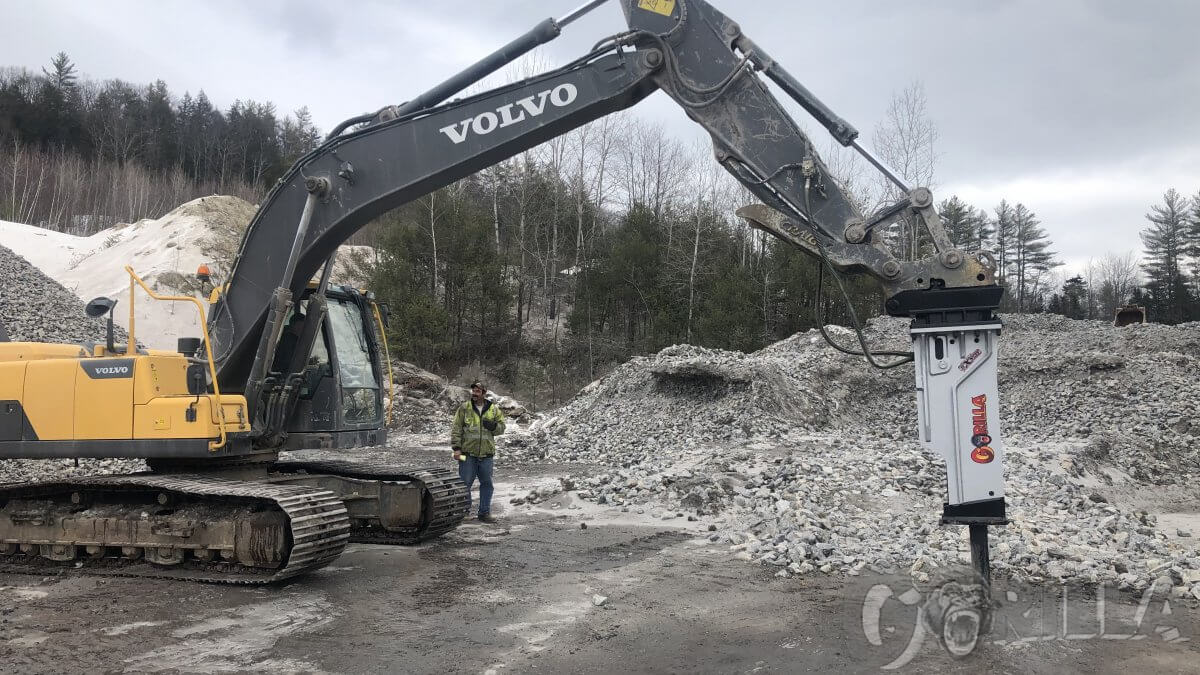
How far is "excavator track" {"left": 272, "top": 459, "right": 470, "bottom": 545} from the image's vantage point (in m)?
7.89

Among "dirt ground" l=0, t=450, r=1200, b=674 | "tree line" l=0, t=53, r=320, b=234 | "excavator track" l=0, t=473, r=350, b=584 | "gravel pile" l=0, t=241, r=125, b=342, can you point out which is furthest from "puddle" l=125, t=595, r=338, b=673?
"tree line" l=0, t=53, r=320, b=234

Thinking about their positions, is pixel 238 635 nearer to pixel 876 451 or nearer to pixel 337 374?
pixel 337 374

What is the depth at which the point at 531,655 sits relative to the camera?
472 centimetres

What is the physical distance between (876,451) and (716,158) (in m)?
6.92

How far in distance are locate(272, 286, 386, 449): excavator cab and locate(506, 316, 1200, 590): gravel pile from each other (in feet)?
11.2

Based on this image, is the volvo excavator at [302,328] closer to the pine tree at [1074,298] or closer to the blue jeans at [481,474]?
the blue jeans at [481,474]

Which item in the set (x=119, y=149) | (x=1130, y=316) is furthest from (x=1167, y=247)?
(x=119, y=149)

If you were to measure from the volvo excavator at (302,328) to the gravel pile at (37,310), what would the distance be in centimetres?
1084

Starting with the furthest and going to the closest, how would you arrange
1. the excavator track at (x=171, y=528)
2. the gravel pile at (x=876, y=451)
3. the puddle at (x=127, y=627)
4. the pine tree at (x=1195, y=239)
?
the pine tree at (x=1195, y=239) → the gravel pile at (x=876, y=451) → the excavator track at (x=171, y=528) → the puddle at (x=127, y=627)

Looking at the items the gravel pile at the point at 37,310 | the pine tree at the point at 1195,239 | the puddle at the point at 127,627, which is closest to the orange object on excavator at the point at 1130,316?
the pine tree at the point at 1195,239

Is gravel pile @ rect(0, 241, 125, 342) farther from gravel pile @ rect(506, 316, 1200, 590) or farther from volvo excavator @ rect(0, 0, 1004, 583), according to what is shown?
volvo excavator @ rect(0, 0, 1004, 583)

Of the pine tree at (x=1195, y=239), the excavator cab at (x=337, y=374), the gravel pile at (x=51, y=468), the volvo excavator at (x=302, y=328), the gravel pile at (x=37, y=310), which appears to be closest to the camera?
the volvo excavator at (x=302, y=328)

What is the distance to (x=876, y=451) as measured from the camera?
11430mm

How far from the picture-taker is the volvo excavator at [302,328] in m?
5.53
